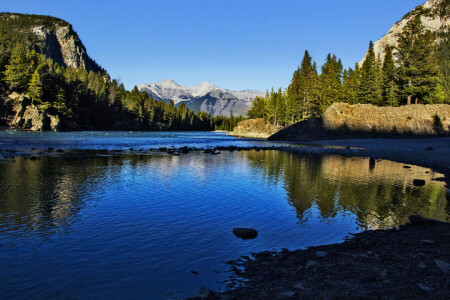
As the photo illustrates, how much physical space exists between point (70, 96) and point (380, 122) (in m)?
106

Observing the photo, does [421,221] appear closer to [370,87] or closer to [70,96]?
[370,87]

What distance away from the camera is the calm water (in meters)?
6.59

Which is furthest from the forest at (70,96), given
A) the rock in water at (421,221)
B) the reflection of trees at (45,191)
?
the rock in water at (421,221)

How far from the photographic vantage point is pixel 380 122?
59.4 m

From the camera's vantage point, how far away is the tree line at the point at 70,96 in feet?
287

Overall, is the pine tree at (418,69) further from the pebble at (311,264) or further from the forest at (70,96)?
the forest at (70,96)

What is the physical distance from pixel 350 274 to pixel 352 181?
15422mm

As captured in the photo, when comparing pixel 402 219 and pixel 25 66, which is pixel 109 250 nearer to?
pixel 402 219

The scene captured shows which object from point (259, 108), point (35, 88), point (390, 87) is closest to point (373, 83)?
point (390, 87)

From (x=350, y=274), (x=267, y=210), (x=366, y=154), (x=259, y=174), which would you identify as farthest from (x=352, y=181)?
(x=366, y=154)

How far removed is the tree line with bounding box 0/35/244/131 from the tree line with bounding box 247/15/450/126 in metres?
72.5

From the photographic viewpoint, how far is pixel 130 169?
24141mm

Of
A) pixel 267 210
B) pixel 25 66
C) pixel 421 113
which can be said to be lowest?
pixel 267 210

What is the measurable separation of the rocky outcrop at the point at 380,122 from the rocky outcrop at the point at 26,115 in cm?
7876
